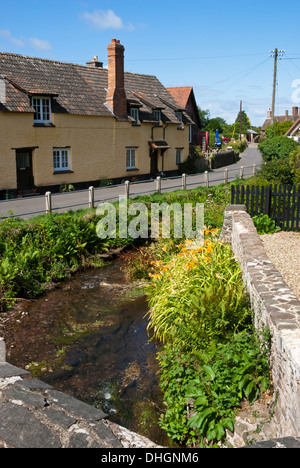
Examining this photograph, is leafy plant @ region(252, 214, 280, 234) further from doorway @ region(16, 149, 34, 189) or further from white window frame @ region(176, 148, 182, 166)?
white window frame @ region(176, 148, 182, 166)

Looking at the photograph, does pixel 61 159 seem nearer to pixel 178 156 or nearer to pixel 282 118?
pixel 178 156

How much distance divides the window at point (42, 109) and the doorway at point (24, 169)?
5.61 feet

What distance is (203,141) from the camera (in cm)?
4547

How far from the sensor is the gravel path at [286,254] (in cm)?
869

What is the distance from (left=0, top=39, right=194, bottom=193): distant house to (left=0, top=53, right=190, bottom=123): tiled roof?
0.16 feet

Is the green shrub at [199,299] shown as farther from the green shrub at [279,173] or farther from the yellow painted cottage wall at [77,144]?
the green shrub at [279,173]

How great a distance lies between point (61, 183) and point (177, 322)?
1673 centimetres

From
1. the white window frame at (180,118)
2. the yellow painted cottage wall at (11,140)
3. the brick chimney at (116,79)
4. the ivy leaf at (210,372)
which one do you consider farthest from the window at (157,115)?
the ivy leaf at (210,372)

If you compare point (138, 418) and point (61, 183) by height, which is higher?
point (61, 183)

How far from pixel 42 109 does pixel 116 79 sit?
5.87 meters

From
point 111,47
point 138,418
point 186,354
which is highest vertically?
point 111,47

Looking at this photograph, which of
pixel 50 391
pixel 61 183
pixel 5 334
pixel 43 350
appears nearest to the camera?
pixel 50 391

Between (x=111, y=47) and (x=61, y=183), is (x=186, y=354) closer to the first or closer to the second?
(x=61, y=183)
